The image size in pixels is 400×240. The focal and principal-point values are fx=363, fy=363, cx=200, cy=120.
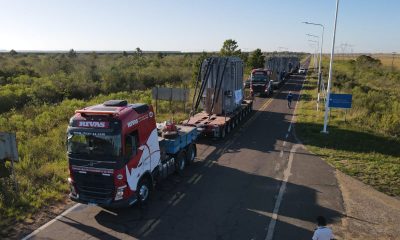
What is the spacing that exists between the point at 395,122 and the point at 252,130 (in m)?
9.77

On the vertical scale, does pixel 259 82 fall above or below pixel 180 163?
above

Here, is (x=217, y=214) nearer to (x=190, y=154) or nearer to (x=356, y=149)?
(x=190, y=154)

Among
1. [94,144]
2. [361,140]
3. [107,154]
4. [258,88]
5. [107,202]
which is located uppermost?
[94,144]

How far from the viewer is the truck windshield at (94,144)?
33.2 feet

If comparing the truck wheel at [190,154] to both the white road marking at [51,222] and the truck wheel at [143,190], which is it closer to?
the truck wheel at [143,190]

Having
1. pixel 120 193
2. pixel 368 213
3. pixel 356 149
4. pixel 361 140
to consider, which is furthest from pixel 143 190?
pixel 361 140

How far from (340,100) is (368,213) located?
11678 millimetres

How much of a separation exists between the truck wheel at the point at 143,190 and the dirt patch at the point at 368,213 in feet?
20.0

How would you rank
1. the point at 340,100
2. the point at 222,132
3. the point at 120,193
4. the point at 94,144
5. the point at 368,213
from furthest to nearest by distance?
the point at 340,100 → the point at 222,132 → the point at 368,213 → the point at 120,193 → the point at 94,144

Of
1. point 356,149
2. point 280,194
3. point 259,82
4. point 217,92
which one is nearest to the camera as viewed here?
point 280,194

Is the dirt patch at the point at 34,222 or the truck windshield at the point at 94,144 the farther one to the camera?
the truck windshield at the point at 94,144

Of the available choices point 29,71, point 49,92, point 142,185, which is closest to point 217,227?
point 142,185

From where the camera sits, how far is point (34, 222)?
34.7ft

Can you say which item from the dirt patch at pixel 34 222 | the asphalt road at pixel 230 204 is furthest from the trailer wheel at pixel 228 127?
the dirt patch at pixel 34 222
